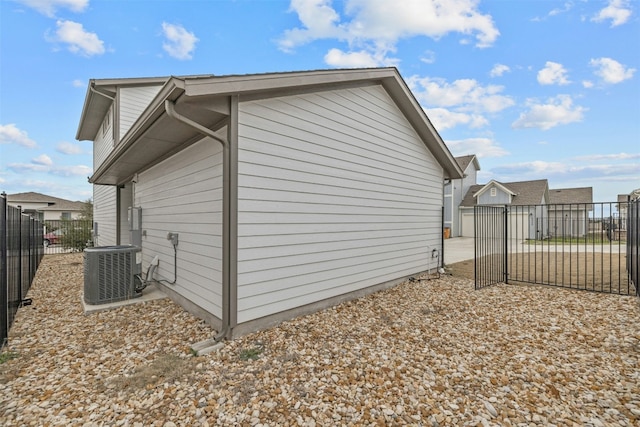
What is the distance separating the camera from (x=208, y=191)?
411 centimetres

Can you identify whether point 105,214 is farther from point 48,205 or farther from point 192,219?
point 48,205

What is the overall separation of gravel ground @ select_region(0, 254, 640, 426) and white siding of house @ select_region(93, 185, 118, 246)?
6252 millimetres

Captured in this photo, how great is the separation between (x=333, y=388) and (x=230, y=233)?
2038 millimetres

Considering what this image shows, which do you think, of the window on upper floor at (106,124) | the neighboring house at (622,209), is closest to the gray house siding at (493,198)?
the neighboring house at (622,209)

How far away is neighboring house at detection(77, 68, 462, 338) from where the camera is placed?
358 centimetres

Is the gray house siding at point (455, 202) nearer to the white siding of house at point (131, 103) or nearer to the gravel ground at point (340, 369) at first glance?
the gravel ground at point (340, 369)

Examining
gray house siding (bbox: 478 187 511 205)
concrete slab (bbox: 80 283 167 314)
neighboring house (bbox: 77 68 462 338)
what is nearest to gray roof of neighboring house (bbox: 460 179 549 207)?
gray house siding (bbox: 478 187 511 205)

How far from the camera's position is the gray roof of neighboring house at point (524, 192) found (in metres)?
21.0

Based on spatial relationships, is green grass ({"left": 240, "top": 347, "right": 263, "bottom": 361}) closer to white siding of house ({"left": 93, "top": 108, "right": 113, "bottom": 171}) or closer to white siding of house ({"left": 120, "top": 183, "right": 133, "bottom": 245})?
white siding of house ({"left": 120, "top": 183, "right": 133, "bottom": 245})

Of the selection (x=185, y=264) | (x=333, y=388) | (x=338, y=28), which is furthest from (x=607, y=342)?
(x=338, y=28)

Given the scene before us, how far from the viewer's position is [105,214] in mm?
11469

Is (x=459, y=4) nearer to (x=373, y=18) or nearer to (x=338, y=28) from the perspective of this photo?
(x=373, y=18)

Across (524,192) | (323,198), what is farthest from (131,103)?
(524,192)

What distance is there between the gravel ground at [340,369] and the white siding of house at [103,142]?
7.21 m
